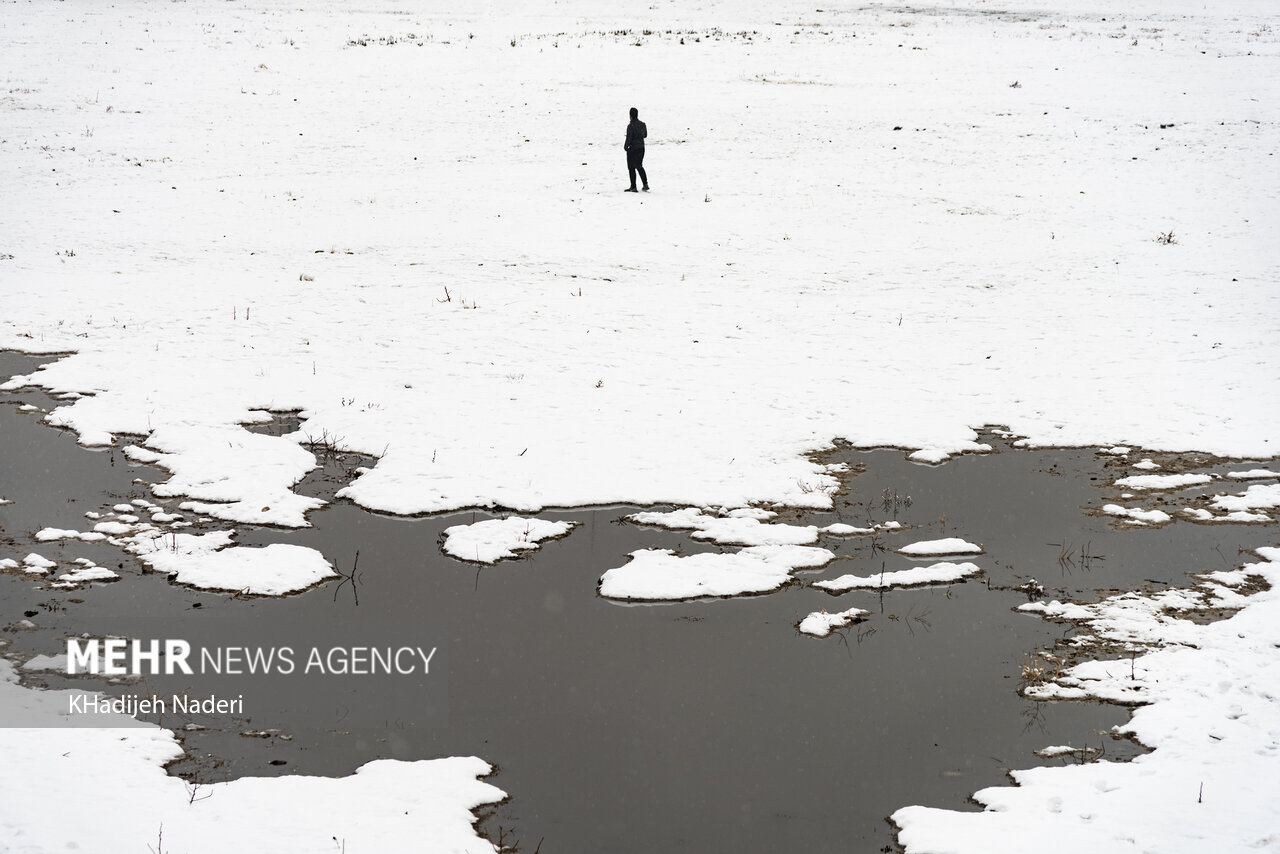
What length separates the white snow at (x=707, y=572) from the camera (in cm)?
841

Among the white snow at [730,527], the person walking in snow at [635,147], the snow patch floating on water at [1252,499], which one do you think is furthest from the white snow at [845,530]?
the person walking in snow at [635,147]

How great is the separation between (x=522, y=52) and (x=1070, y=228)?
900 inches

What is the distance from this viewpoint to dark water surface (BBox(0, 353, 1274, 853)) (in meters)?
6.04

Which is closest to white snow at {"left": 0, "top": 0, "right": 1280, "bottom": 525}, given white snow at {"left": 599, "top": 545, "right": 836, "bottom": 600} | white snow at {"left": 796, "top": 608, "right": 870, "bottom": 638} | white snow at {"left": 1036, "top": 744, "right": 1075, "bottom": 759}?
white snow at {"left": 599, "top": 545, "right": 836, "bottom": 600}

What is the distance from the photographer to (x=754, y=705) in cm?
689

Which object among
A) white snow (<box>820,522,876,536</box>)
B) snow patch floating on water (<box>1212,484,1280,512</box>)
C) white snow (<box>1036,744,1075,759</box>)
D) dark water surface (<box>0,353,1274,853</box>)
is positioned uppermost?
snow patch floating on water (<box>1212,484,1280,512</box>)

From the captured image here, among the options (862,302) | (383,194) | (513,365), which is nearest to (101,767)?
(513,365)

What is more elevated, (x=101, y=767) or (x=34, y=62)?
(x=34, y=62)

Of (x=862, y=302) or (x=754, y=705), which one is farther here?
(x=862, y=302)

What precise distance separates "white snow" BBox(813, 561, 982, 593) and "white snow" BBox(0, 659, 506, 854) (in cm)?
354

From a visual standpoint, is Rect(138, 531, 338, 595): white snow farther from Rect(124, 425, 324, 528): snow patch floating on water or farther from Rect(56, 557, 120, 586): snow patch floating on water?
Rect(124, 425, 324, 528): snow patch floating on water

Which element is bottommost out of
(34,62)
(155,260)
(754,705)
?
(754,705)

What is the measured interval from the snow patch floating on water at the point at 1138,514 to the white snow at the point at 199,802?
6684mm

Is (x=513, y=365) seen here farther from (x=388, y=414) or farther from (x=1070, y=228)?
(x=1070, y=228)
